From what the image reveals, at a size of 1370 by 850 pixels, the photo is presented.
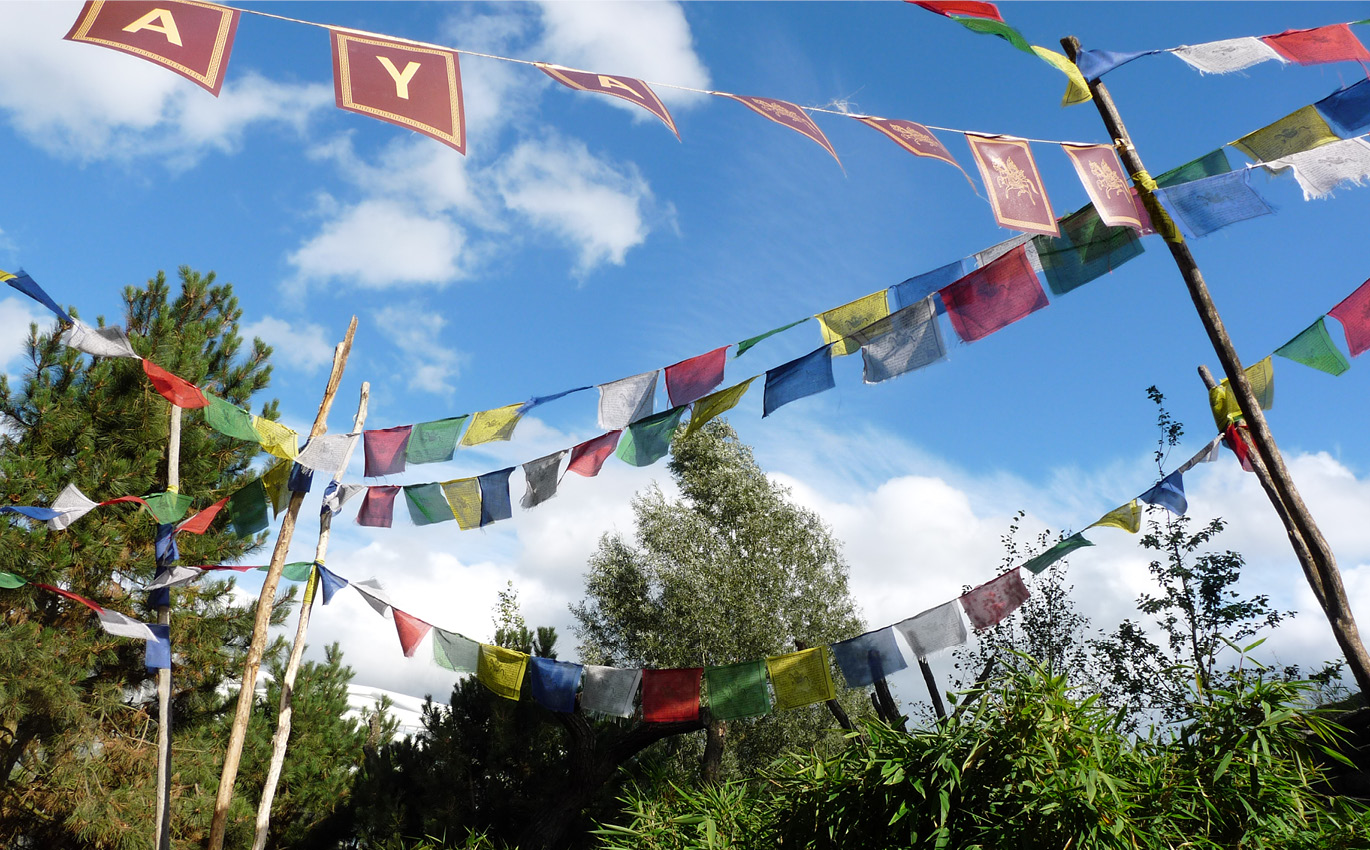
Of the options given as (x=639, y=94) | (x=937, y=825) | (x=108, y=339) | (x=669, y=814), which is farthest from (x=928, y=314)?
(x=108, y=339)

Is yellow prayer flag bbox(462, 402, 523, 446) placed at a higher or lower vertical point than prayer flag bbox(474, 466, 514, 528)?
higher

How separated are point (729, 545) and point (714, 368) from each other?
11.5 metres

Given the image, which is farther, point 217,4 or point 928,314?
point 928,314

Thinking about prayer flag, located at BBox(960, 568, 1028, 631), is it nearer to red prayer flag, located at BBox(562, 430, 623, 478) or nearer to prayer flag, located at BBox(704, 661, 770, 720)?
prayer flag, located at BBox(704, 661, 770, 720)

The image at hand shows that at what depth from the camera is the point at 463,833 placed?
1097 cm

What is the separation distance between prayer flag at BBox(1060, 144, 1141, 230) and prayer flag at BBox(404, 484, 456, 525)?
4862 mm

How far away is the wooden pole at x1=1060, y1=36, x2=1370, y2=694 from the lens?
4.59 m

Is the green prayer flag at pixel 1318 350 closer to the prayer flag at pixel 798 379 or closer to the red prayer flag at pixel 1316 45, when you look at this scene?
the red prayer flag at pixel 1316 45

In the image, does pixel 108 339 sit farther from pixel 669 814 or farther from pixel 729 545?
pixel 729 545

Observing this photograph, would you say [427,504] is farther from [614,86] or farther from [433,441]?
[614,86]

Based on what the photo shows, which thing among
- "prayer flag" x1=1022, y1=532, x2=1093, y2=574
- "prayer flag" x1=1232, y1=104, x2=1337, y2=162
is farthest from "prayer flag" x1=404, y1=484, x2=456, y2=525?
"prayer flag" x1=1232, y1=104, x2=1337, y2=162

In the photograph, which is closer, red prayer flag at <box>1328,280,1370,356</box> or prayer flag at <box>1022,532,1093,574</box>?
red prayer flag at <box>1328,280,1370,356</box>

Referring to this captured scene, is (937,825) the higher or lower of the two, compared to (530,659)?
lower

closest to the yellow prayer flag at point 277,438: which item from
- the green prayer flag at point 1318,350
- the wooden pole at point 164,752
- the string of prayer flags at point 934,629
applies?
the wooden pole at point 164,752
